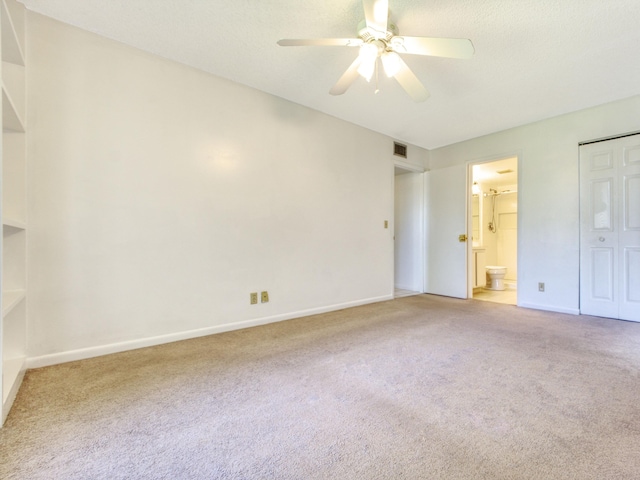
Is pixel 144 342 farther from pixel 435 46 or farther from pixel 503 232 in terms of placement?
pixel 503 232

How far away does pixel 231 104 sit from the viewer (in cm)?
274

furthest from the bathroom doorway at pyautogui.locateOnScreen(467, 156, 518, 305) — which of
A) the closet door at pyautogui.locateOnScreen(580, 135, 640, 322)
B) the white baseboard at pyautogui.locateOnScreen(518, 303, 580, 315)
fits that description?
the closet door at pyautogui.locateOnScreen(580, 135, 640, 322)

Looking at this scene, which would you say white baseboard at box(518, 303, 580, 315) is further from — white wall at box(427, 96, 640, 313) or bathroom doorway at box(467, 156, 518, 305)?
bathroom doorway at box(467, 156, 518, 305)

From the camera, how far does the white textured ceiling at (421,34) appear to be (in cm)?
189

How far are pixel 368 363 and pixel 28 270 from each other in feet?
7.56

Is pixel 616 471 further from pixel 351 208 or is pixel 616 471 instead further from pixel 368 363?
pixel 351 208

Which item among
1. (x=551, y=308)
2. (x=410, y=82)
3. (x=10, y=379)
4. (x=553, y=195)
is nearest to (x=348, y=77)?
(x=410, y=82)

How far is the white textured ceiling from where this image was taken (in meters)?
1.89

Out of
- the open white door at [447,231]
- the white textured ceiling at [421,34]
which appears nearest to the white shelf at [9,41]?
the white textured ceiling at [421,34]

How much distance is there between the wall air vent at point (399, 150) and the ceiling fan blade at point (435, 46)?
244cm

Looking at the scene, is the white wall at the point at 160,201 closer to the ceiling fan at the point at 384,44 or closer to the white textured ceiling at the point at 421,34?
the white textured ceiling at the point at 421,34

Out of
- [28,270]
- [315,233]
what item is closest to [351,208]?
[315,233]

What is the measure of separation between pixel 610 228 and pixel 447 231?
1.75 m

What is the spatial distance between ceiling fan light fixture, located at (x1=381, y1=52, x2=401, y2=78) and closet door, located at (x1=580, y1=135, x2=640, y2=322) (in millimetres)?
2796
